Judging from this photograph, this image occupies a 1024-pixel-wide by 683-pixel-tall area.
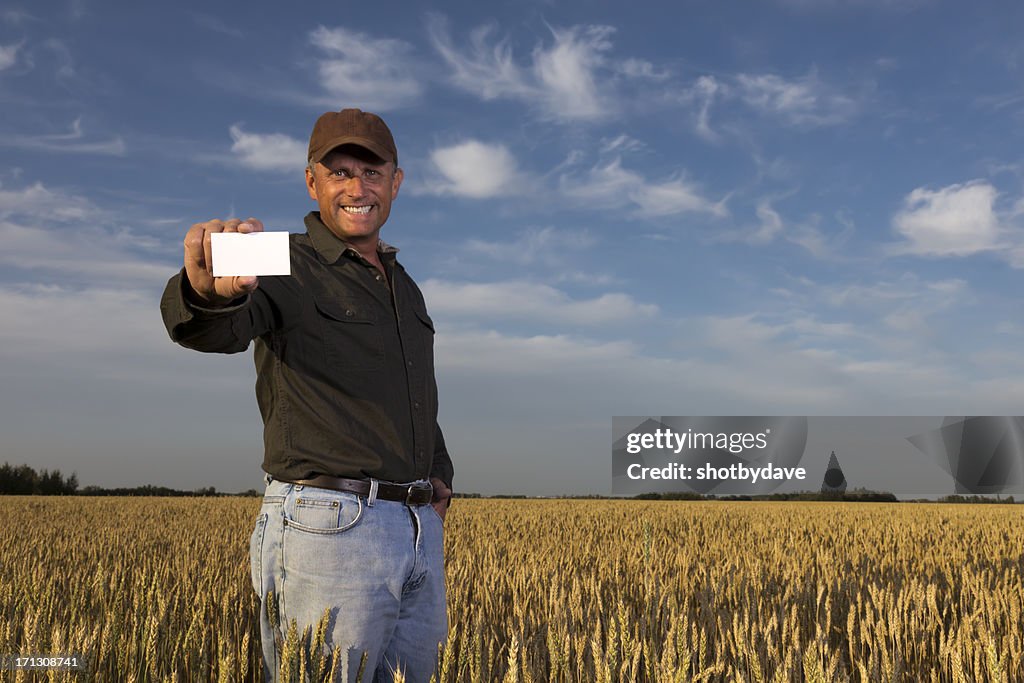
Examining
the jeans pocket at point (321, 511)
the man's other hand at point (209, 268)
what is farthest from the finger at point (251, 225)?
the jeans pocket at point (321, 511)

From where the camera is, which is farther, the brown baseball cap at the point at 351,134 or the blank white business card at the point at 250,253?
the brown baseball cap at the point at 351,134

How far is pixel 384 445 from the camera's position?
7.80ft

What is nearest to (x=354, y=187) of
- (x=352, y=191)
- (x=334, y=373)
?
(x=352, y=191)

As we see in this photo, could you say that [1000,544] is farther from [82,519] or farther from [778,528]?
[82,519]

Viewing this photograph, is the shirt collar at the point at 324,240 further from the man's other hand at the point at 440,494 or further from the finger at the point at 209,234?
the man's other hand at the point at 440,494

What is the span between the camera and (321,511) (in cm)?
222

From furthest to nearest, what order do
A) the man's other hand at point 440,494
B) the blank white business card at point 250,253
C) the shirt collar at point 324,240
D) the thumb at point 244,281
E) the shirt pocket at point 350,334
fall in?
the man's other hand at point 440,494
the shirt collar at point 324,240
the shirt pocket at point 350,334
the thumb at point 244,281
the blank white business card at point 250,253

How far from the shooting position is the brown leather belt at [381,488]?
7.43ft

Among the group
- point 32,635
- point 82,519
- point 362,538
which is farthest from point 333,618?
point 82,519

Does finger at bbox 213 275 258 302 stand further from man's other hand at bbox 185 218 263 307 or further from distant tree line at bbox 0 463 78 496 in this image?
distant tree line at bbox 0 463 78 496

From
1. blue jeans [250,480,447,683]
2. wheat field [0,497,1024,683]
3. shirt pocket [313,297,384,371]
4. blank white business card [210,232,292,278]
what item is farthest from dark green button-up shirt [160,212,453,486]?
wheat field [0,497,1024,683]

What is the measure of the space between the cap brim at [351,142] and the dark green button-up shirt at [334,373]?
0.23 metres

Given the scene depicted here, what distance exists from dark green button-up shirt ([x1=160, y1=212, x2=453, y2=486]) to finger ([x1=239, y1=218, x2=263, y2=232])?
0.40m

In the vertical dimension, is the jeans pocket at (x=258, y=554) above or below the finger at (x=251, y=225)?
below
